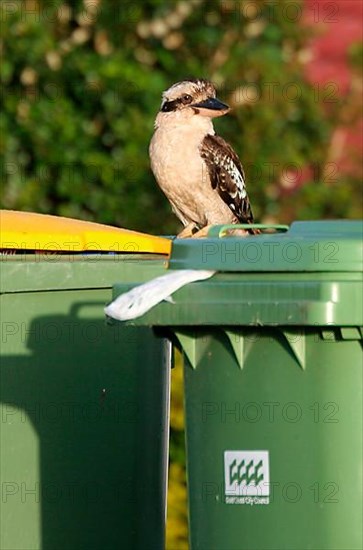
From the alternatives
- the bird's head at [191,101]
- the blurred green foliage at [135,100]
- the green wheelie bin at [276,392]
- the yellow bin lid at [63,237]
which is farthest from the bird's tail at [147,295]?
the blurred green foliage at [135,100]

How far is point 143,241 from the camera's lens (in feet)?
14.6

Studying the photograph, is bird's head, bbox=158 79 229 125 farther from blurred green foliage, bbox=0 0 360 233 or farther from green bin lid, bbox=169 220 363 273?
green bin lid, bbox=169 220 363 273

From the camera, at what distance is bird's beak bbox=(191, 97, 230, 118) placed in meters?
5.83

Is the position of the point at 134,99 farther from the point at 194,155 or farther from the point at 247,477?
the point at 247,477

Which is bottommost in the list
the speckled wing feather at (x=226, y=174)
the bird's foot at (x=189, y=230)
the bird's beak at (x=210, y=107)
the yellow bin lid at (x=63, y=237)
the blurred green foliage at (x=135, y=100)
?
the yellow bin lid at (x=63, y=237)

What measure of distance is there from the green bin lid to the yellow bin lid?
26.2 inches

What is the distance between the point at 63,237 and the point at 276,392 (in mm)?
1071

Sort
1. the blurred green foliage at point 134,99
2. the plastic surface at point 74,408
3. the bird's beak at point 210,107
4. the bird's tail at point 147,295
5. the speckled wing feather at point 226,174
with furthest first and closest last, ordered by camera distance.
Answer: the blurred green foliage at point 134,99, the speckled wing feather at point 226,174, the bird's beak at point 210,107, the plastic surface at point 74,408, the bird's tail at point 147,295

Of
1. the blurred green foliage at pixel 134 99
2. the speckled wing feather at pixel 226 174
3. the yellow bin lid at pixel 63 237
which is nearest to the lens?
the yellow bin lid at pixel 63 237

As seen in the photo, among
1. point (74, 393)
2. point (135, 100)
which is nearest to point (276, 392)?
point (74, 393)

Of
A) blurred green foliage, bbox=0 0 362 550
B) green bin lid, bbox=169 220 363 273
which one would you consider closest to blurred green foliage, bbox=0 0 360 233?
blurred green foliage, bbox=0 0 362 550

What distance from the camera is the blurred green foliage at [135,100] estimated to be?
7.61 metres

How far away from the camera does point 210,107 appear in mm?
5855

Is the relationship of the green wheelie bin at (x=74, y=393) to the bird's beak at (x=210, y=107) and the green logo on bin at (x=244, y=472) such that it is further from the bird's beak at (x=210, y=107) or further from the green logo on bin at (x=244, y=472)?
the bird's beak at (x=210, y=107)
